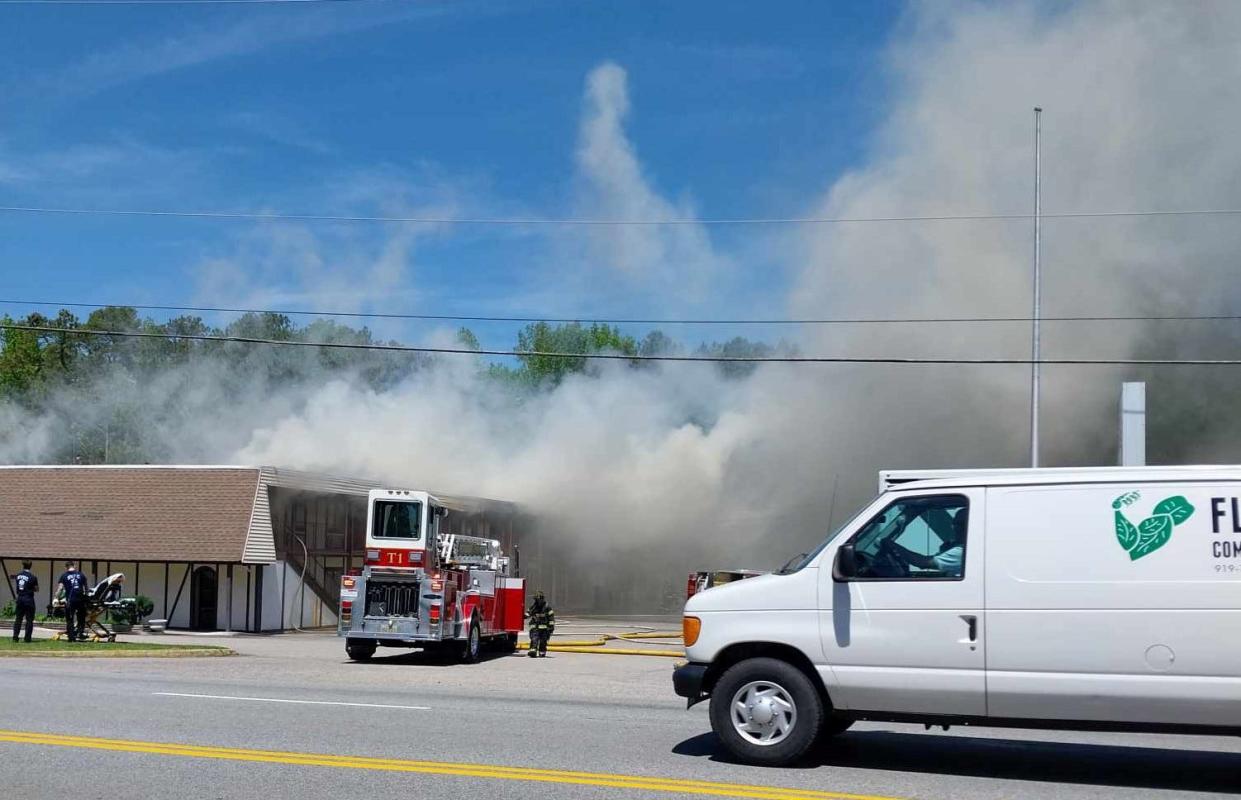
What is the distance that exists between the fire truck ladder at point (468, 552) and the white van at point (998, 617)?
563 inches

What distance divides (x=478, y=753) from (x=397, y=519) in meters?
13.4

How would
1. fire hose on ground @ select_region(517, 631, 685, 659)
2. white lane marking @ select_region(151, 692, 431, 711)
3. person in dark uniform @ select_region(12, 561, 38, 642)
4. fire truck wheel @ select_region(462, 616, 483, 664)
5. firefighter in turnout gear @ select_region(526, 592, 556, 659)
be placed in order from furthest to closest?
1. fire hose on ground @ select_region(517, 631, 685, 659)
2. firefighter in turnout gear @ select_region(526, 592, 556, 659)
3. person in dark uniform @ select_region(12, 561, 38, 642)
4. fire truck wheel @ select_region(462, 616, 483, 664)
5. white lane marking @ select_region(151, 692, 431, 711)

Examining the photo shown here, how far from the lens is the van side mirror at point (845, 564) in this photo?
875 centimetres

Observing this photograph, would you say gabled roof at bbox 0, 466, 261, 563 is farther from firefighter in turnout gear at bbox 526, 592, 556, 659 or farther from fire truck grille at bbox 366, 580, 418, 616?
fire truck grille at bbox 366, 580, 418, 616

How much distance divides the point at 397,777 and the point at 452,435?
A: 3814 centimetres

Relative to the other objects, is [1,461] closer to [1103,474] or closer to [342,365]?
[342,365]

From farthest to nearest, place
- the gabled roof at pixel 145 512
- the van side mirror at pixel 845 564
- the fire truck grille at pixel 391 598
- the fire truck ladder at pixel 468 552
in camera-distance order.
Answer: the gabled roof at pixel 145 512 < the fire truck ladder at pixel 468 552 < the fire truck grille at pixel 391 598 < the van side mirror at pixel 845 564

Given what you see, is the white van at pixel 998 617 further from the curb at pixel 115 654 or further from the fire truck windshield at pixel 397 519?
the curb at pixel 115 654

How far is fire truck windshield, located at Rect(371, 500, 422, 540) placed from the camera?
2253 cm

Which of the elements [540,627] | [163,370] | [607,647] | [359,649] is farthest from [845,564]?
[163,370]

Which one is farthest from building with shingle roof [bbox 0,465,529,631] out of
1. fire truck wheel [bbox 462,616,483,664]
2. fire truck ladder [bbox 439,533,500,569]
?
fire truck wheel [bbox 462,616,483,664]

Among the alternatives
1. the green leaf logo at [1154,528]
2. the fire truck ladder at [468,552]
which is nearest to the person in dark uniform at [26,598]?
the fire truck ladder at [468,552]

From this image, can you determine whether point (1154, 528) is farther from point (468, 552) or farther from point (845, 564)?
point (468, 552)

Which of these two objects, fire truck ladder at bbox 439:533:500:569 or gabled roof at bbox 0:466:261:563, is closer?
fire truck ladder at bbox 439:533:500:569
